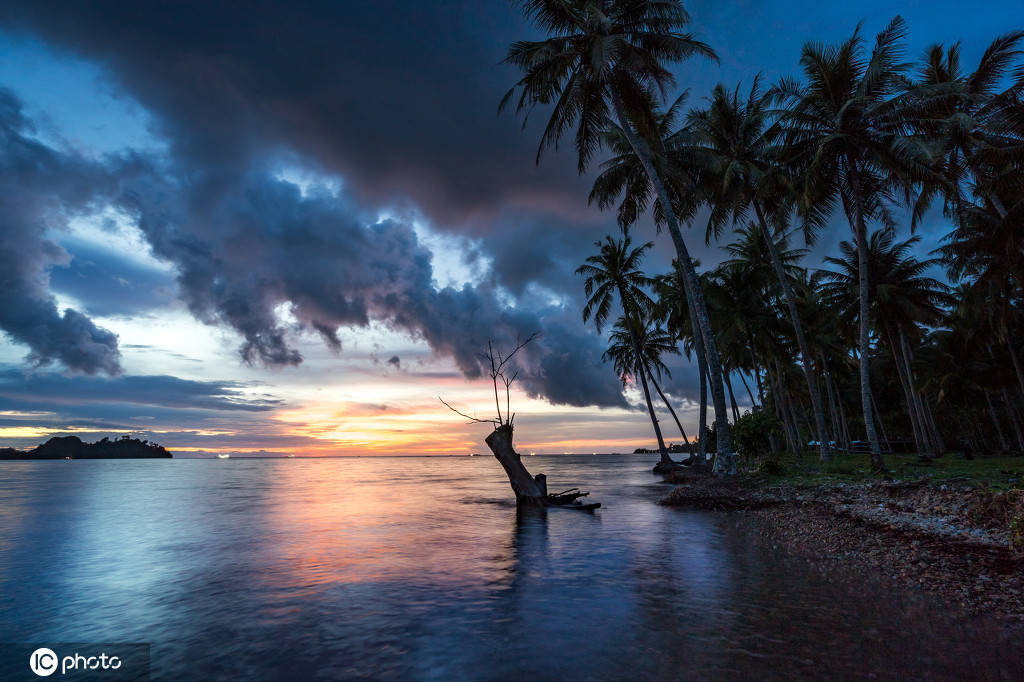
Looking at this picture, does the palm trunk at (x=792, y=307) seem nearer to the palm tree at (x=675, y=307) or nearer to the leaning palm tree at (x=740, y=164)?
the leaning palm tree at (x=740, y=164)

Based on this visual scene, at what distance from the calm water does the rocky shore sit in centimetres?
74

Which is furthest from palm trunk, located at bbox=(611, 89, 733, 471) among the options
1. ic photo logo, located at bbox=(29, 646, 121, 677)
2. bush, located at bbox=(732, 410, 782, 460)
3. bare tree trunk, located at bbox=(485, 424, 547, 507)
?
ic photo logo, located at bbox=(29, 646, 121, 677)

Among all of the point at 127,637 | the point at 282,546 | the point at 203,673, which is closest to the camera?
the point at 203,673

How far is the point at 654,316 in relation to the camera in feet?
125

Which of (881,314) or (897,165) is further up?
(897,165)

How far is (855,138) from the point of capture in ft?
59.9

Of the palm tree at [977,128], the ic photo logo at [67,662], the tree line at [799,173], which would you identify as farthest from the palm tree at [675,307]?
the ic photo logo at [67,662]

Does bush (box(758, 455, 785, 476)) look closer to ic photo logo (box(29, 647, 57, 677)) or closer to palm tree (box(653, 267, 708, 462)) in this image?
palm tree (box(653, 267, 708, 462))

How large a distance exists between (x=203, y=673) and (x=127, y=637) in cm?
232

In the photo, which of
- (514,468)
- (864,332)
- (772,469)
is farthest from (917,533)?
(514,468)

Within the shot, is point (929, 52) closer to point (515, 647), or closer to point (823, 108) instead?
point (823, 108)

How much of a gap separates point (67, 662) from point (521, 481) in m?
14.9

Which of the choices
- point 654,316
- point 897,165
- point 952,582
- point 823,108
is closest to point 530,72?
point 823,108

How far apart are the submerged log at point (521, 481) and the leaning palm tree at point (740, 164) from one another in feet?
45.0
